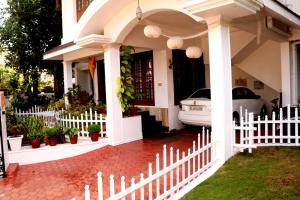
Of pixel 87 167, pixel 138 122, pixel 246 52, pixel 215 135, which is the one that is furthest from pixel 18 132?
pixel 246 52

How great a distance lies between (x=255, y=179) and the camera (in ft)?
17.6

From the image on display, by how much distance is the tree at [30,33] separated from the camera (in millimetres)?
15672

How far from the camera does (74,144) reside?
8.92 meters

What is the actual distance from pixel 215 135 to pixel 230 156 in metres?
0.61

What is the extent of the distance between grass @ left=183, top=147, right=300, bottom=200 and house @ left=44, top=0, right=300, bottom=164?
574 mm

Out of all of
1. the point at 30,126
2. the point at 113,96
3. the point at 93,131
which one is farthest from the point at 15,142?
the point at 113,96

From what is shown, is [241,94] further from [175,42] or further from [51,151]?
[51,151]

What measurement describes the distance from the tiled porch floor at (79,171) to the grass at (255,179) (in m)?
1.74

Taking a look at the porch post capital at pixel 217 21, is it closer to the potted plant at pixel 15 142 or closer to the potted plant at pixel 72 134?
the potted plant at pixel 72 134

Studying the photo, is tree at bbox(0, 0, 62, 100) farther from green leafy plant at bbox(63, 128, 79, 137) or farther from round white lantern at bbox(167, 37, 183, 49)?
round white lantern at bbox(167, 37, 183, 49)

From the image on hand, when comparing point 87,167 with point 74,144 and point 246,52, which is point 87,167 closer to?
point 74,144

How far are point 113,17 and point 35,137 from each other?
4315 millimetres

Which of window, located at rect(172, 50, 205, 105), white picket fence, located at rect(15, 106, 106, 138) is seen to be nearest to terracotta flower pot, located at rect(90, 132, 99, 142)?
white picket fence, located at rect(15, 106, 106, 138)

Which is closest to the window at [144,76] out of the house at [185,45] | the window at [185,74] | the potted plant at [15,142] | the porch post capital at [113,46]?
the house at [185,45]
